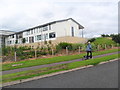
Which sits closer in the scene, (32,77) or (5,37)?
(32,77)

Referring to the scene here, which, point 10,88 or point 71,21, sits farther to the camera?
point 71,21

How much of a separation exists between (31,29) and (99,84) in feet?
149

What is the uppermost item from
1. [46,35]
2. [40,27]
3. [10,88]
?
[40,27]

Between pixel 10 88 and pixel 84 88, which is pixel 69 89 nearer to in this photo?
pixel 84 88

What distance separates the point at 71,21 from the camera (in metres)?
39.8

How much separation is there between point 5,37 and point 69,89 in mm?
64020

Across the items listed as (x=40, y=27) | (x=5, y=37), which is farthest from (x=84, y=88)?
(x=5, y=37)

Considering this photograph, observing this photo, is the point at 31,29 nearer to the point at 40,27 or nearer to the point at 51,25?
the point at 40,27

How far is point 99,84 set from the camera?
209 inches

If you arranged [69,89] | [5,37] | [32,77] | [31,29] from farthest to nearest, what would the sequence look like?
1. [5,37]
2. [31,29]
3. [32,77]
4. [69,89]

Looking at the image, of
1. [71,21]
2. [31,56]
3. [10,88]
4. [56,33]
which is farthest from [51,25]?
[10,88]

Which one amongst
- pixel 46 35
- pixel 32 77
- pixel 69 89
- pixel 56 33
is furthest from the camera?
pixel 46 35

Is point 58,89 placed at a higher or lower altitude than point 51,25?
lower

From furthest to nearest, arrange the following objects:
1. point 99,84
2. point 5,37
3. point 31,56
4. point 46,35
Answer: point 5,37, point 46,35, point 31,56, point 99,84
